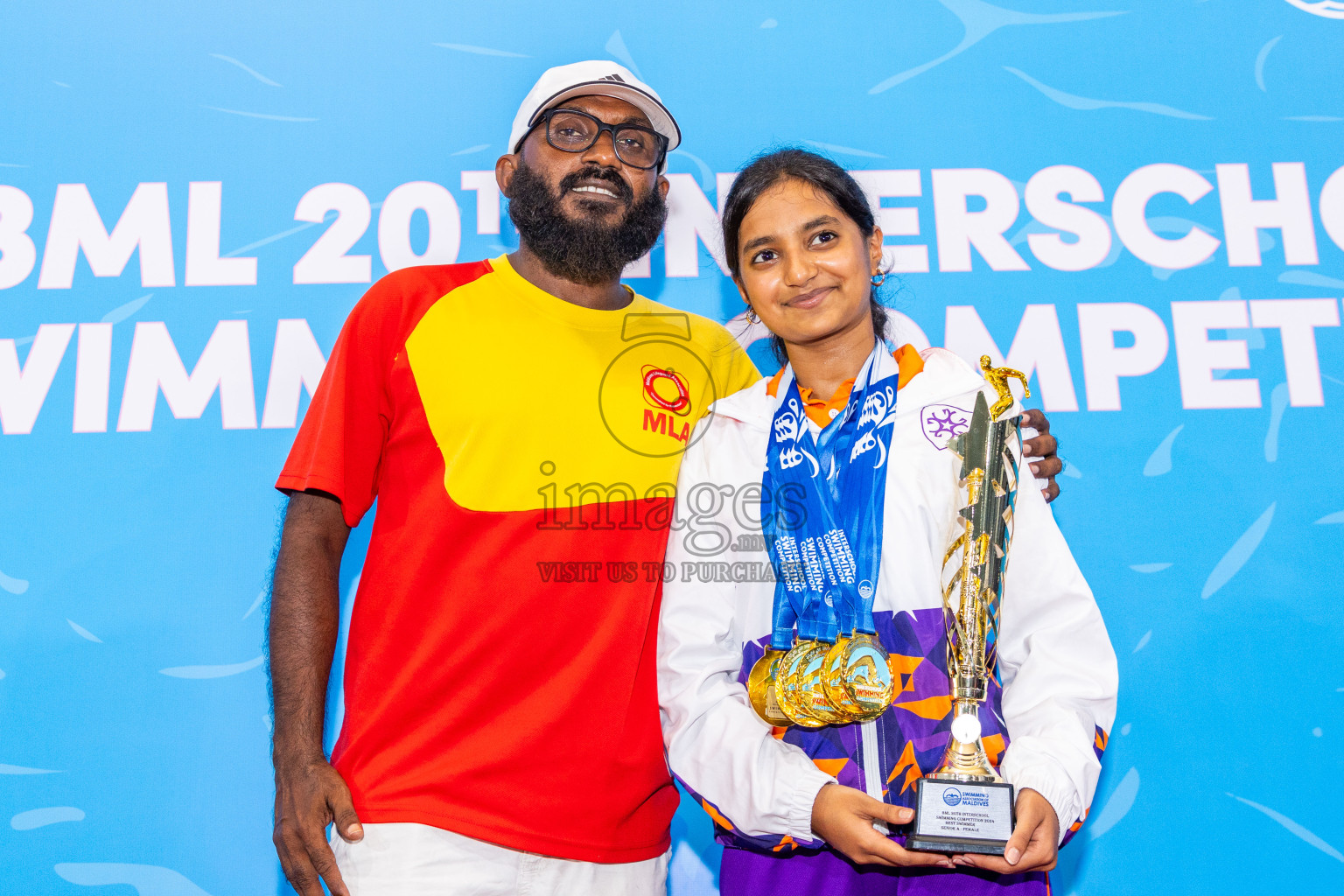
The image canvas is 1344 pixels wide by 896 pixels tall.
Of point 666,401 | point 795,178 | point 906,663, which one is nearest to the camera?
point 906,663

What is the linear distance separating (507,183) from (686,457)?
0.80 m

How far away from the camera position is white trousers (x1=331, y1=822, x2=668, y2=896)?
1545 mm

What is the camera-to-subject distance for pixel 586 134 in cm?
197

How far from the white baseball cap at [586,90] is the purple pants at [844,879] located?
1412 mm

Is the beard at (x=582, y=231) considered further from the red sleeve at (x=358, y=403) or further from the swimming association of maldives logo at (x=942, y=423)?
the swimming association of maldives logo at (x=942, y=423)

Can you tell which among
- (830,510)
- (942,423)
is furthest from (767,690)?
(942,423)

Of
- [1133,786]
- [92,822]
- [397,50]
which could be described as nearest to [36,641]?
[92,822]

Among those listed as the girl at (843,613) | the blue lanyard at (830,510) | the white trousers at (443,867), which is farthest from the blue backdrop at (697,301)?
the blue lanyard at (830,510)

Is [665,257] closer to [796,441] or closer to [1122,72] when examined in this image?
[796,441]

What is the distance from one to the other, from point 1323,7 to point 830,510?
230cm

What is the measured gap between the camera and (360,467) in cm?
178

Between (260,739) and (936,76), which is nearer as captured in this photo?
(260,739)

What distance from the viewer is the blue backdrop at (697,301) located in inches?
89.5

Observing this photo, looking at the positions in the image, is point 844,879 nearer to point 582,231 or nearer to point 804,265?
point 804,265
